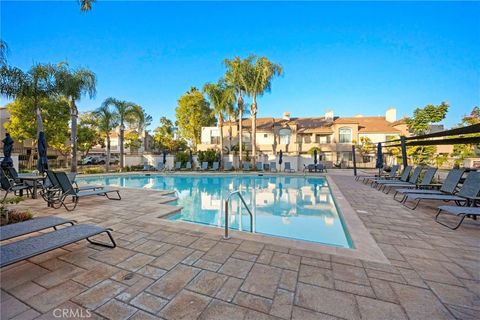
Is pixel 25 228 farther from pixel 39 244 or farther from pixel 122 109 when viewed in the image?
pixel 122 109

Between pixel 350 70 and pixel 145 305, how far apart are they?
26.1 m

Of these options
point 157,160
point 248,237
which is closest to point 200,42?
point 157,160

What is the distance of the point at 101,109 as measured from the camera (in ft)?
67.7

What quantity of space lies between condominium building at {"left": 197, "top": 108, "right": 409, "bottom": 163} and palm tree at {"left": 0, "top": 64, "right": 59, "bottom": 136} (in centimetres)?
1663

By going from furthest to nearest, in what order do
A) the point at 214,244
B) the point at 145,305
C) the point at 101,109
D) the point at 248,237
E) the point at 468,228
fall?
the point at 101,109
the point at 468,228
the point at 248,237
the point at 214,244
the point at 145,305

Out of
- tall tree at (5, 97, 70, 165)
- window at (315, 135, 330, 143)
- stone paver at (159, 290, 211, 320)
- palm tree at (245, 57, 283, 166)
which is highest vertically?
palm tree at (245, 57, 283, 166)

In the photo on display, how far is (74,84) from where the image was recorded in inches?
569

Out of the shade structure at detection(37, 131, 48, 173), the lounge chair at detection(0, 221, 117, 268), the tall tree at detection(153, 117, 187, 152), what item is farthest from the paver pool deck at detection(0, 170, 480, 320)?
the tall tree at detection(153, 117, 187, 152)

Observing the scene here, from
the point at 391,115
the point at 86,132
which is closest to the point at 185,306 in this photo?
the point at 86,132

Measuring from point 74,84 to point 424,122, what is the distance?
32856 millimetres

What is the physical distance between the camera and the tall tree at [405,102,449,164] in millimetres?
20641

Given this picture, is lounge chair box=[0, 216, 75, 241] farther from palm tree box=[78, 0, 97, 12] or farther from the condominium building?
the condominium building

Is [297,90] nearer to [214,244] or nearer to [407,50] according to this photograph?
[407,50]

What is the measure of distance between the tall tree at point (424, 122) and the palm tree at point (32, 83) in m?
31.0
